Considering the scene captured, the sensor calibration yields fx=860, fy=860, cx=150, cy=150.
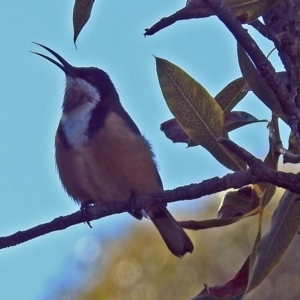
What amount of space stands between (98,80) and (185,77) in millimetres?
2322

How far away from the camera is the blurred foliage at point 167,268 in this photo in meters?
11.5

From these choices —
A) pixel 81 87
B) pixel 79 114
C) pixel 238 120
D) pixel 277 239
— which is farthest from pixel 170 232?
pixel 277 239

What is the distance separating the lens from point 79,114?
15.1 feet

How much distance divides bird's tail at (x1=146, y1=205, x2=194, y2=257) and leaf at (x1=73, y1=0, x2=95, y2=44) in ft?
6.34

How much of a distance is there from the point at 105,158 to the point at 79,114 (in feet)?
1.51

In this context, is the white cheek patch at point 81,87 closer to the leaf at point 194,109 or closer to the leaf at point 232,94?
the leaf at point 232,94

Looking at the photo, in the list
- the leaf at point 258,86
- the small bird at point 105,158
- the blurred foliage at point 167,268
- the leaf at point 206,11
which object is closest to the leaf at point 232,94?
the leaf at point 258,86

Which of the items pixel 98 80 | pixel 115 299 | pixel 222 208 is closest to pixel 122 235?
pixel 115 299

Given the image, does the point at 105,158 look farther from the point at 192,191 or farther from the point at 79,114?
the point at 192,191

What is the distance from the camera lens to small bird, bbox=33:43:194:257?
4.28 meters

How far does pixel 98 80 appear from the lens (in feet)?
16.9

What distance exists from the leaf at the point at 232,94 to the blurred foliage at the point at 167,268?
8093 millimetres

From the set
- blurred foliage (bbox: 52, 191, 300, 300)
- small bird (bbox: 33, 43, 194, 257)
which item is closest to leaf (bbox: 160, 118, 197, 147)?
small bird (bbox: 33, 43, 194, 257)

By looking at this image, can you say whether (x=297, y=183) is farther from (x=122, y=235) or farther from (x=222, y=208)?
(x=122, y=235)
